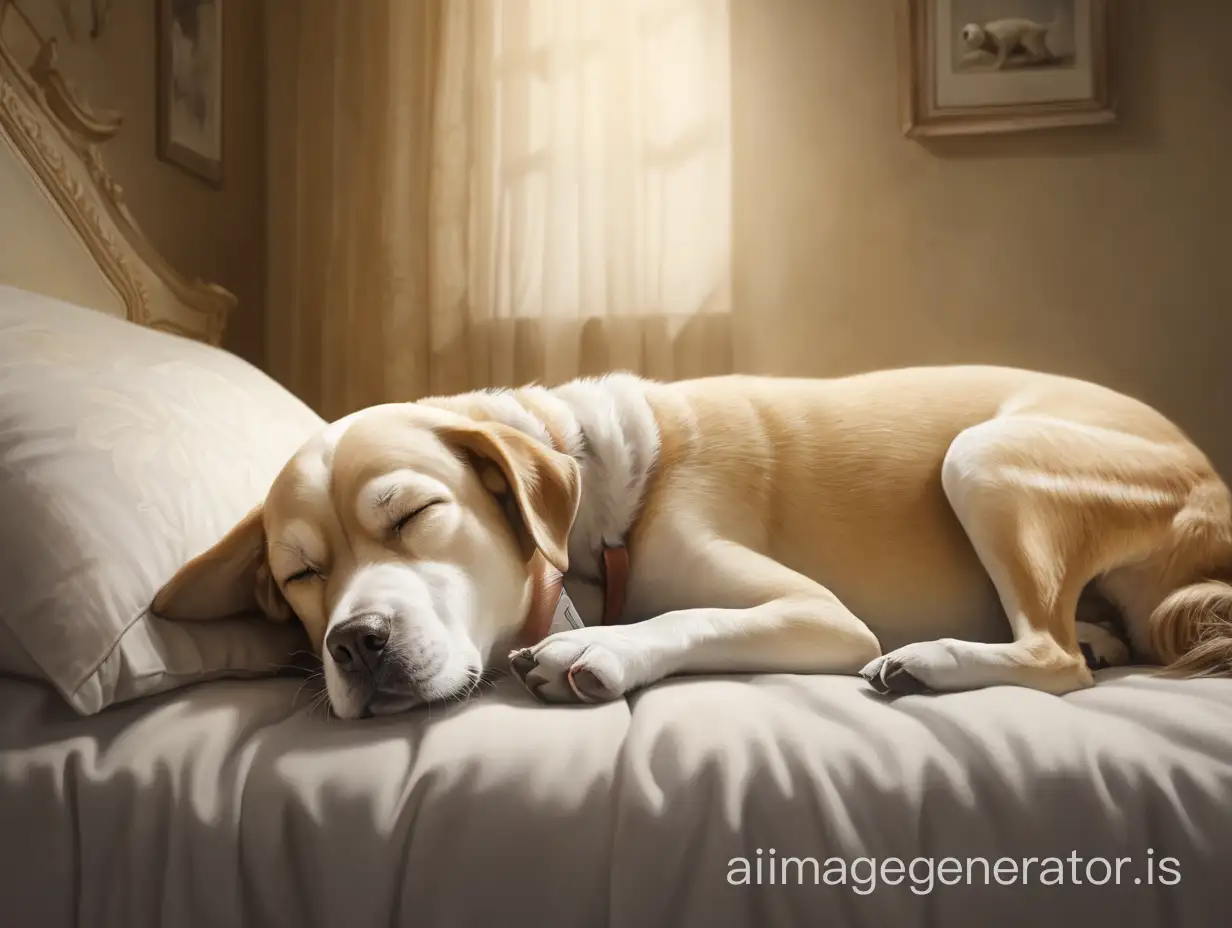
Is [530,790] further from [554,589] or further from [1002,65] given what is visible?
[1002,65]

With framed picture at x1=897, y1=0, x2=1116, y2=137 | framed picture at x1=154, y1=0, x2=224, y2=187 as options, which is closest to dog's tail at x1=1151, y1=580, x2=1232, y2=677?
framed picture at x1=897, y1=0, x2=1116, y2=137

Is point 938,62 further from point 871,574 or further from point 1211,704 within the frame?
point 1211,704

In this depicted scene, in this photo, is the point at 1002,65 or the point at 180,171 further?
the point at 1002,65

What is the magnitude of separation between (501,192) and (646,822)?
2585mm

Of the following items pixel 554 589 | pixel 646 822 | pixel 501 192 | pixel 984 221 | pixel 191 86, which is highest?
pixel 191 86

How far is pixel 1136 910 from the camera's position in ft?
2.56

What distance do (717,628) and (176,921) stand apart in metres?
0.65

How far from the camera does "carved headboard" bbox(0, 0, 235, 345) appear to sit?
73.5 inches

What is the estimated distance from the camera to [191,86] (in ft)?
9.07

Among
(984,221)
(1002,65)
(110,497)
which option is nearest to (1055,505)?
(110,497)

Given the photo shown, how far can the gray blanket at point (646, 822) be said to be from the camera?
80 cm

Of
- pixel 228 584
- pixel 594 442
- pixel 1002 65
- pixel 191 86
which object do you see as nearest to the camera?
pixel 228 584

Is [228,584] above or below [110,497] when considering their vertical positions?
below

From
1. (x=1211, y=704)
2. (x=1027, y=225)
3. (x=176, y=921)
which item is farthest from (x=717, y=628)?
(x=1027, y=225)
